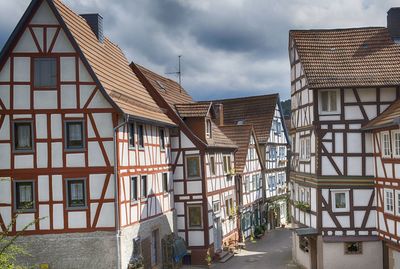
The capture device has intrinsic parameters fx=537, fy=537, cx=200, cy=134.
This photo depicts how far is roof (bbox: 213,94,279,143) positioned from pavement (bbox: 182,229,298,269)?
10.4 meters

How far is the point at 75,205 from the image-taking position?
22.8m

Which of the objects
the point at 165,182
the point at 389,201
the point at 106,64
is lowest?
the point at 389,201

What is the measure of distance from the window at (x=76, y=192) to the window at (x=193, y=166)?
33.0ft

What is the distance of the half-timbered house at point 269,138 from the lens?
49.1 m

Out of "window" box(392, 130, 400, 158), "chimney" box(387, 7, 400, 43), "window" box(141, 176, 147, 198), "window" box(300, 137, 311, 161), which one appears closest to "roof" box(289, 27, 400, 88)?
"chimney" box(387, 7, 400, 43)

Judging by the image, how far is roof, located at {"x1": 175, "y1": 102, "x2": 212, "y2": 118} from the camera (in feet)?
106

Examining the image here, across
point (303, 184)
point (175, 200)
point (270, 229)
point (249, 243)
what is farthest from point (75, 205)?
point (270, 229)

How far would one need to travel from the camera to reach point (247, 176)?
43375 mm

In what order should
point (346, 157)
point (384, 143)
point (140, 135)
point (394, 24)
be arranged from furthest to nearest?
point (394, 24), point (140, 135), point (346, 157), point (384, 143)

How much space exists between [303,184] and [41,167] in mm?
13451

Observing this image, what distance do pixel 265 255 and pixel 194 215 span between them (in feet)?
19.3

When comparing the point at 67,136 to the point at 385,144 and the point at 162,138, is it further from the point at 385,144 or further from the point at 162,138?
the point at 385,144

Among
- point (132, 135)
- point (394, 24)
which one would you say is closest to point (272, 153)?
point (394, 24)

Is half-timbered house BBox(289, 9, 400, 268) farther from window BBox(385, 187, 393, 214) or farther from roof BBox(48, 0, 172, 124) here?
roof BBox(48, 0, 172, 124)
